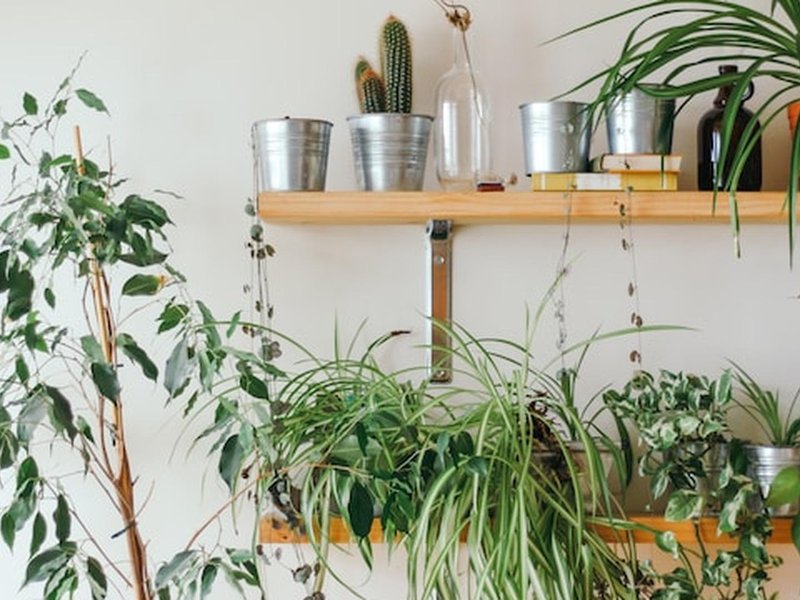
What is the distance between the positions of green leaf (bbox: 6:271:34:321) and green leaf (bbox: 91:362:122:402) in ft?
0.40

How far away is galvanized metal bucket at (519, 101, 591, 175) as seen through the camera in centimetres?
156


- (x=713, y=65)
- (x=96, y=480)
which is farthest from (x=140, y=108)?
(x=713, y=65)

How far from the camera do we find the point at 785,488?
1447 mm

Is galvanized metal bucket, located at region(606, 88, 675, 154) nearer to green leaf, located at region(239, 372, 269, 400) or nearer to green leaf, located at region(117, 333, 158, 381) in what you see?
green leaf, located at region(239, 372, 269, 400)

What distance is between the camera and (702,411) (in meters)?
1.51

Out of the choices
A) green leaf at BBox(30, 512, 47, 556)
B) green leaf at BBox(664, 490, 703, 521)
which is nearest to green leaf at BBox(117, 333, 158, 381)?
green leaf at BBox(30, 512, 47, 556)

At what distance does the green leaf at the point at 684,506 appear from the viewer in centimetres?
147

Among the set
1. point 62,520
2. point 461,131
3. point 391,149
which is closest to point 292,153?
point 391,149

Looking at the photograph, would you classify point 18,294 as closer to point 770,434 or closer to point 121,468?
point 121,468

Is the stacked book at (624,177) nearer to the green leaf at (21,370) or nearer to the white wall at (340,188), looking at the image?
the white wall at (340,188)

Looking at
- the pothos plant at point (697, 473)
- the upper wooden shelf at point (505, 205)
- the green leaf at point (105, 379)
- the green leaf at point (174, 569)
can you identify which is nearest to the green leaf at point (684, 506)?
the pothos plant at point (697, 473)

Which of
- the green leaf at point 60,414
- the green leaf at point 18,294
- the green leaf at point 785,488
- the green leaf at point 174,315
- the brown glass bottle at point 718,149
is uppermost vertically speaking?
the brown glass bottle at point 718,149

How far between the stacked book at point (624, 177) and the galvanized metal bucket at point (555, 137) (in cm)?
2

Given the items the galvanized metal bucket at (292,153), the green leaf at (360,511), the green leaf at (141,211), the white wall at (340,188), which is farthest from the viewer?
the white wall at (340,188)
